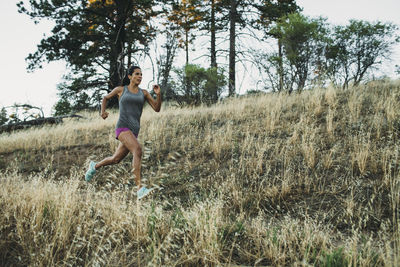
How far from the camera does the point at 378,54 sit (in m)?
15.5

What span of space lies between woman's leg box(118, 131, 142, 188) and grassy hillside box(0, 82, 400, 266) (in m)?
0.33

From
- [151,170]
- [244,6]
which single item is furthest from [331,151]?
[244,6]

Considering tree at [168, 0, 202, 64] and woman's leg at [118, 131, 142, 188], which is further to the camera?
tree at [168, 0, 202, 64]

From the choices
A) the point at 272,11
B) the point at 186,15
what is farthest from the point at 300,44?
the point at 186,15

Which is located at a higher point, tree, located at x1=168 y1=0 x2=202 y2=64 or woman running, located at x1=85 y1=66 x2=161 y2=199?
tree, located at x1=168 y1=0 x2=202 y2=64

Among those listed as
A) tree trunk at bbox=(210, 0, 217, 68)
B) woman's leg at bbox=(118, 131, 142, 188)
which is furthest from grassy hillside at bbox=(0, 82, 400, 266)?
tree trunk at bbox=(210, 0, 217, 68)

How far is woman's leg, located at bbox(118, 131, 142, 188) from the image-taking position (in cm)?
408

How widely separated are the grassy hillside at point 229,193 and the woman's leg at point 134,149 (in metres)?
0.33

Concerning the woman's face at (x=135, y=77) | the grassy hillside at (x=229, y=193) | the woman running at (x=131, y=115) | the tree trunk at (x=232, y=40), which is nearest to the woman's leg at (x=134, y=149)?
the woman running at (x=131, y=115)

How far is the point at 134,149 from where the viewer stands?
4078mm

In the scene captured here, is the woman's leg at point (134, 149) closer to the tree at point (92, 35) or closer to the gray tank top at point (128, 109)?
the gray tank top at point (128, 109)

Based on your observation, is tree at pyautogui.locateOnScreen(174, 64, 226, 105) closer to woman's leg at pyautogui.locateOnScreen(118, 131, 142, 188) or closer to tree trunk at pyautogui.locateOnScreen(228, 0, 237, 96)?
tree trunk at pyautogui.locateOnScreen(228, 0, 237, 96)

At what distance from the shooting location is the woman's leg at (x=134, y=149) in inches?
161

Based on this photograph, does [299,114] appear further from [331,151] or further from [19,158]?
[19,158]
